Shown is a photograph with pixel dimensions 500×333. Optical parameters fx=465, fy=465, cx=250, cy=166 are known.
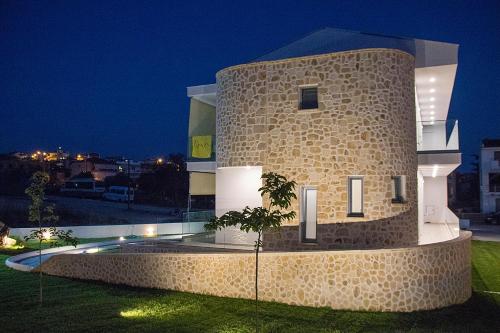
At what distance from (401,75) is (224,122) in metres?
6.46

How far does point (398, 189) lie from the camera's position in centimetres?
1560

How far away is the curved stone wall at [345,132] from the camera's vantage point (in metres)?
15.0

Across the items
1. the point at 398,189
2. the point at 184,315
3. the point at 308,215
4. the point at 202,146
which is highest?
the point at 202,146

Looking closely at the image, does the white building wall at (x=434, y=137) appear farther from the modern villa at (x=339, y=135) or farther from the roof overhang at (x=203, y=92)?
the roof overhang at (x=203, y=92)

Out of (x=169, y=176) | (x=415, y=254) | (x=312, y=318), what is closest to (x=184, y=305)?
(x=312, y=318)

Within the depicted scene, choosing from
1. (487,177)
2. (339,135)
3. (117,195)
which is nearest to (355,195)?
(339,135)

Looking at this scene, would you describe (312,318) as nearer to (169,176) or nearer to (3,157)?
(169,176)

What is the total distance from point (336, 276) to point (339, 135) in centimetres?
490

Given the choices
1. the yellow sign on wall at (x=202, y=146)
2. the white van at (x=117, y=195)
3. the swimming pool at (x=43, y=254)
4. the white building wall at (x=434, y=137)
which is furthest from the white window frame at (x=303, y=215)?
the white van at (x=117, y=195)

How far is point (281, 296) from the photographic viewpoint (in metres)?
13.0

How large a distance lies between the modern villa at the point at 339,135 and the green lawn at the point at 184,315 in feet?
11.2

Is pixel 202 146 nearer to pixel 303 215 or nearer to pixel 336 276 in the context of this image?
pixel 303 215

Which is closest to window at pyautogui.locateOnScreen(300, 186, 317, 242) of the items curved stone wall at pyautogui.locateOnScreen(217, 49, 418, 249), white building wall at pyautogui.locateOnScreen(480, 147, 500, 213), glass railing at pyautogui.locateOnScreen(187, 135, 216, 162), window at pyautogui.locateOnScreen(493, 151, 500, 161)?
curved stone wall at pyautogui.locateOnScreen(217, 49, 418, 249)

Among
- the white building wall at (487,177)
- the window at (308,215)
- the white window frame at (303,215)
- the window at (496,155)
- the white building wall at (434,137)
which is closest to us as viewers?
the white window frame at (303,215)
